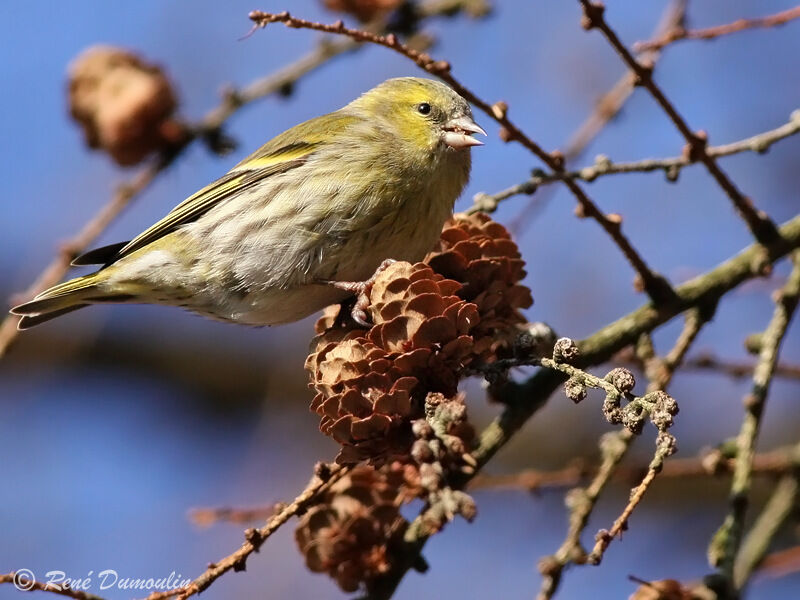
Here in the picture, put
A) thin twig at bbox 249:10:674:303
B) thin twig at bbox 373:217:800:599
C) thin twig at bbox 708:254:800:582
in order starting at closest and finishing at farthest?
1. thin twig at bbox 249:10:674:303
2. thin twig at bbox 708:254:800:582
3. thin twig at bbox 373:217:800:599

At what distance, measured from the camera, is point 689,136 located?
1.87 m

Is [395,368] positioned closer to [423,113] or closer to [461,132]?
[461,132]

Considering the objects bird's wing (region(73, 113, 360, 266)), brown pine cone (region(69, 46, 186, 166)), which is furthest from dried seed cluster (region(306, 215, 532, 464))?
brown pine cone (region(69, 46, 186, 166))

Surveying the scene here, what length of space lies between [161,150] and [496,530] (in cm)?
281

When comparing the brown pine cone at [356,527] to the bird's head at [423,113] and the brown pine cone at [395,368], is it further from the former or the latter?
the bird's head at [423,113]

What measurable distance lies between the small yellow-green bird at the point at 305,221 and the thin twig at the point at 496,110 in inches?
22.0

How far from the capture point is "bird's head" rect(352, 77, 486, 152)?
2797 mm

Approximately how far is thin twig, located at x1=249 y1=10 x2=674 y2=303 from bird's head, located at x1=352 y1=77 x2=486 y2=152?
81 centimetres

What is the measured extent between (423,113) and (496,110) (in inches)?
53.0

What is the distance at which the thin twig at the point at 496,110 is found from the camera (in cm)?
161

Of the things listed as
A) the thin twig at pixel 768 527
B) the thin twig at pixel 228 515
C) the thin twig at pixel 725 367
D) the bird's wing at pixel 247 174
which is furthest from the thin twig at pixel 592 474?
the bird's wing at pixel 247 174

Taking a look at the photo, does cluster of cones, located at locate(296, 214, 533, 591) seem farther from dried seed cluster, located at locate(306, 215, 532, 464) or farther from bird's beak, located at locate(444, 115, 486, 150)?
bird's beak, located at locate(444, 115, 486, 150)

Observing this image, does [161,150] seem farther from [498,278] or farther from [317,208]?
[498,278]

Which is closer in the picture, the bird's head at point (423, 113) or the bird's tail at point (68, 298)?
the bird's head at point (423, 113)
